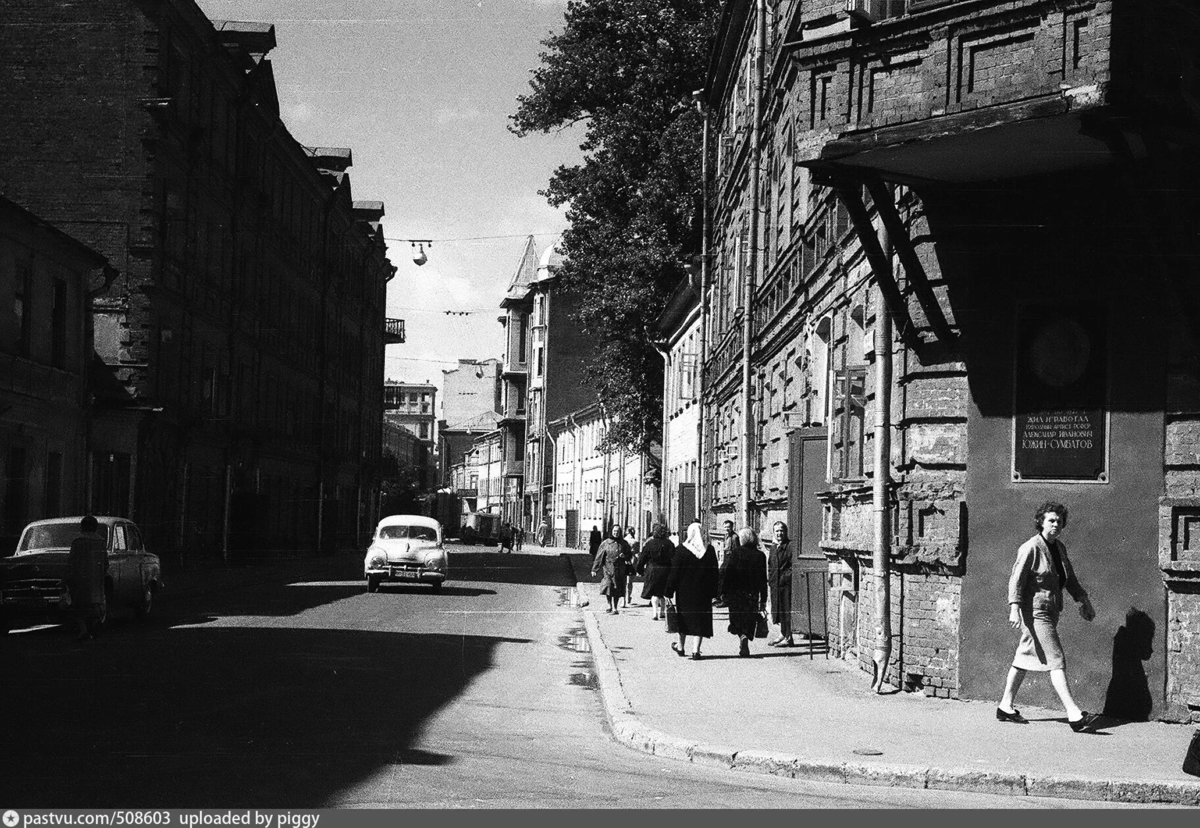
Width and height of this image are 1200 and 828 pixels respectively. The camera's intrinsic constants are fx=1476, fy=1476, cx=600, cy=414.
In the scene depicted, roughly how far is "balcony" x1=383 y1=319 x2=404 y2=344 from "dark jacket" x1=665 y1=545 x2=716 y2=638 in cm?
6613

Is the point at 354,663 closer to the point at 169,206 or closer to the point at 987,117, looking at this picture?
the point at 987,117

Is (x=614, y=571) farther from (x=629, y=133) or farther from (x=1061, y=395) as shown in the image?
(x=629, y=133)

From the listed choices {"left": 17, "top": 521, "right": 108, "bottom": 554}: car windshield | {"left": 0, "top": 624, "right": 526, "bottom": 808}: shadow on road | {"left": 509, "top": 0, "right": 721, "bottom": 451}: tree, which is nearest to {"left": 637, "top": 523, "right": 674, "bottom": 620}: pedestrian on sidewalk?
{"left": 0, "top": 624, "right": 526, "bottom": 808}: shadow on road

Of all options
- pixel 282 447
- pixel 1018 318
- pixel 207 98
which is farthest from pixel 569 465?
pixel 1018 318

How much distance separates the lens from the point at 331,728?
11.4 meters

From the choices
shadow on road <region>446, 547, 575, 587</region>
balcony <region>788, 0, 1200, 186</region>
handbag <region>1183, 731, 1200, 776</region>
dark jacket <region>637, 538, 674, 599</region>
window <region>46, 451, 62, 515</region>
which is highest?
balcony <region>788, 0, 1200, 186</region>

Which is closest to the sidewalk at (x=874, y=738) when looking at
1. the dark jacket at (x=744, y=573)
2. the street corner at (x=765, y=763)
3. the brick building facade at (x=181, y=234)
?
the street corner at (x=765, y=763)

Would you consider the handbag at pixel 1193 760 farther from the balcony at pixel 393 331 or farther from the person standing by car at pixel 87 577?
the balcony at pixel 393 331

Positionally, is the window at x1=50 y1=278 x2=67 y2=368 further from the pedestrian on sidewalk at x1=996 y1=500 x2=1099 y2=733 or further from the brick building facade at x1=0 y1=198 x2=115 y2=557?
the pedestrian on sidewalk at x1=996 y1=500 x2=1099 y2=733

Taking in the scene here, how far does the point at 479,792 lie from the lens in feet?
27.9

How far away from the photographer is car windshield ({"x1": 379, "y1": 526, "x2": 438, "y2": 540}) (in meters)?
33.9

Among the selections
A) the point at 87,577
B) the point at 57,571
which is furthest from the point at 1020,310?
the point at 57,571

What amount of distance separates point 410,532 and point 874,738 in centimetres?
2398

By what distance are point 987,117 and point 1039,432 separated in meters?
3.01
